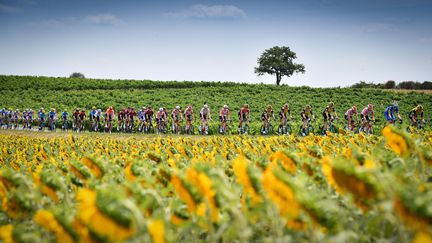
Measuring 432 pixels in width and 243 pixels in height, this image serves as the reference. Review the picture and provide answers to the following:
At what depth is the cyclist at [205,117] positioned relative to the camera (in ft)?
83.4

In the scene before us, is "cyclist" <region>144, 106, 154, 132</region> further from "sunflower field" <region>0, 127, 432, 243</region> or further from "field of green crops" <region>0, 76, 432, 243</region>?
"sunflower field" <region>0, 127, 432, 243</region>

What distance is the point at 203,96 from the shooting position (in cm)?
5484

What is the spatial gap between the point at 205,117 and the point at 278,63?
64570 millimetres

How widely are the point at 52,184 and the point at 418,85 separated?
7643 centimetres

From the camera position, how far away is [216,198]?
6.83 ft

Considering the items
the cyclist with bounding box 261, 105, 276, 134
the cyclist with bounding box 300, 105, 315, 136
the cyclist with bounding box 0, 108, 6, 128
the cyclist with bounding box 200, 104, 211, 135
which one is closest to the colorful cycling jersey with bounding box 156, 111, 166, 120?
the cyclist with bounding box 200, 104, 211, 135

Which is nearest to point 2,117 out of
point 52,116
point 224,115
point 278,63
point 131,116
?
point 52,116

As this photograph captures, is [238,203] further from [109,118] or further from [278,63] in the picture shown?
[278,63]

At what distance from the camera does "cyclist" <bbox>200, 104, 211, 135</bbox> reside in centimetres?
2542

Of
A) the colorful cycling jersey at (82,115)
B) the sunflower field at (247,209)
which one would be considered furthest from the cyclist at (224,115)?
the sunflower field at (247,209)

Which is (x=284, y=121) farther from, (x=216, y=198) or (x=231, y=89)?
(x=231, y=89)

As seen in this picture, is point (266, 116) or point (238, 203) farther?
point (266, 116)

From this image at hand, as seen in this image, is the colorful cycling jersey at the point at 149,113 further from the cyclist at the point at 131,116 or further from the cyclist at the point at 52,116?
the cyclist at the point at 52,116

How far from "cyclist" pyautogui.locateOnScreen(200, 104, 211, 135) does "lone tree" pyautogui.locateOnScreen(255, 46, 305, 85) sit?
63.4 m
